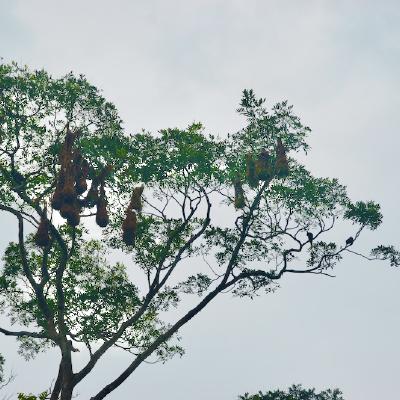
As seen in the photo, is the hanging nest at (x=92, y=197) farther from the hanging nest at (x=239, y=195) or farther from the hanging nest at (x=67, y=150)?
the hanging nest at (x=239, y=195)

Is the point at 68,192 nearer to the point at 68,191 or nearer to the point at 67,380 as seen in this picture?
the point at 68,191

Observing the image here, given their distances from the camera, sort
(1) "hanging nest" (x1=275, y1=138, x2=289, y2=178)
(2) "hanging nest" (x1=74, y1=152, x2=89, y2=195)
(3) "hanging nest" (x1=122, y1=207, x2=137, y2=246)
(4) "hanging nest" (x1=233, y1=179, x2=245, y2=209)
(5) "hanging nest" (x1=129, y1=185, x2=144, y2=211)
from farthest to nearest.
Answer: (2) "hanging nest" (x1=74, y1=152, x2=89, y2=195) → (4) "hanging nest" (x1=233, y1=179, x2=245, y2=209) → (1) "hanging nest" (x1=275, y1=138, x2=289, y2=178) → (5) "hanging nest" (x1=129, y1=185, x2=144, y2=211) → (3) "hanging nest" (x1=122, y1=207, x2=137, y2=246)

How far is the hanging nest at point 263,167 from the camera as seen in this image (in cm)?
2227

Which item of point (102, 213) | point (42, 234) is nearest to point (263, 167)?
point (102, 213)

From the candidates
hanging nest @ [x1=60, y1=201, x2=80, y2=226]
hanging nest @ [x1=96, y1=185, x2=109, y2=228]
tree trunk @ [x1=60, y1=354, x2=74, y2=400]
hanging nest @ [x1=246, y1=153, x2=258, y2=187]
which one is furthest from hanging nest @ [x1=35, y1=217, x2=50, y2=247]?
hanging nest @ [x1=246, y1=153, x2=258, y2=187]

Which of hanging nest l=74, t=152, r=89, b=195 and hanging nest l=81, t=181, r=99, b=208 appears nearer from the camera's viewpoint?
hanging nest l=74, t=152, r=89, b=195

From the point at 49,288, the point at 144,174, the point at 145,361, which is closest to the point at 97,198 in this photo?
the point at 144,174

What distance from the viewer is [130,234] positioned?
21734mm

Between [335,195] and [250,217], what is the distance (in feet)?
13.6

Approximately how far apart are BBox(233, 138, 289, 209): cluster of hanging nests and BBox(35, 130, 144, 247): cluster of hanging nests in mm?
4189

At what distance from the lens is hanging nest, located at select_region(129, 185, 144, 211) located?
22.0 m

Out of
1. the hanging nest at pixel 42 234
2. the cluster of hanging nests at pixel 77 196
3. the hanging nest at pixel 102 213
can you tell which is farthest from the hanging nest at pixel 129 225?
the hanging nest at pixel 42 234

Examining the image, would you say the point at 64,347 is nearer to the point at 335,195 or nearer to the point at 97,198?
the point at 97,198

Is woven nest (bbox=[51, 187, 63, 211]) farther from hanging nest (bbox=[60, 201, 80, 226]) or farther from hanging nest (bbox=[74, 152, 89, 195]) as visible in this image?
hanging nest (bbox=[74, 152, 89, 195])
